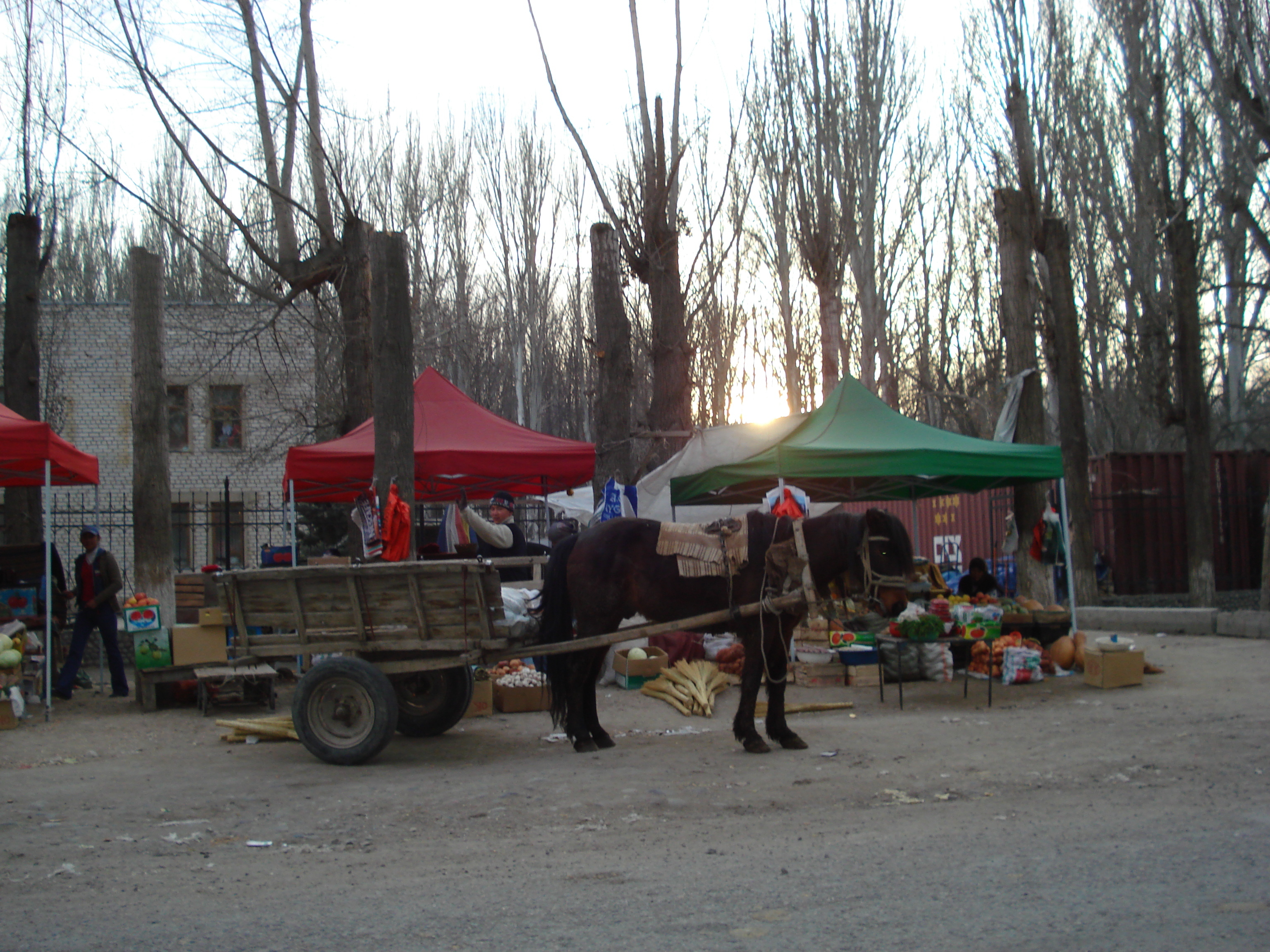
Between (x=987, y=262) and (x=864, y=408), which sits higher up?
(x=987, y=262)

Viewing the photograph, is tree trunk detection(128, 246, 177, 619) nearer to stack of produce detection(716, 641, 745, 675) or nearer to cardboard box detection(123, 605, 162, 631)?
cardboard box detection(123, 605, 162, 631)

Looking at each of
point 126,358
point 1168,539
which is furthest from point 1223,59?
point 126,358

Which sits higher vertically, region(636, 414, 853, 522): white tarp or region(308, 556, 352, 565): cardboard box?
region(636, 414, 853, 522): white tarp

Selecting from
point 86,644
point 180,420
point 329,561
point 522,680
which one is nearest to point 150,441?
point 86,644

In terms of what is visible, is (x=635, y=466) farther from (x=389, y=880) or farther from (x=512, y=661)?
(x=389, y=880)

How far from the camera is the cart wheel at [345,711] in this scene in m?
6.94

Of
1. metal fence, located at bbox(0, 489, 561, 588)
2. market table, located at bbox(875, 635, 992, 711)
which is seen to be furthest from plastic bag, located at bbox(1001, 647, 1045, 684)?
metal fence, located at bbox(0, 489, 561, 588)

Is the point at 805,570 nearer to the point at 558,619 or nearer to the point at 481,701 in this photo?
the point at 558,619

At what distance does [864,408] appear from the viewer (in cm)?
1120

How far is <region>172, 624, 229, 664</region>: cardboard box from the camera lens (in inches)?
391

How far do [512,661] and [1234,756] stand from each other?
608 cm

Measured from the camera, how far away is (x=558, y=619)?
24.5ft

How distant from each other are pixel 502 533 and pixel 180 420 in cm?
1966

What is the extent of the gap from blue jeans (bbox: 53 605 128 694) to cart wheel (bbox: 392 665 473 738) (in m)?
4.39
